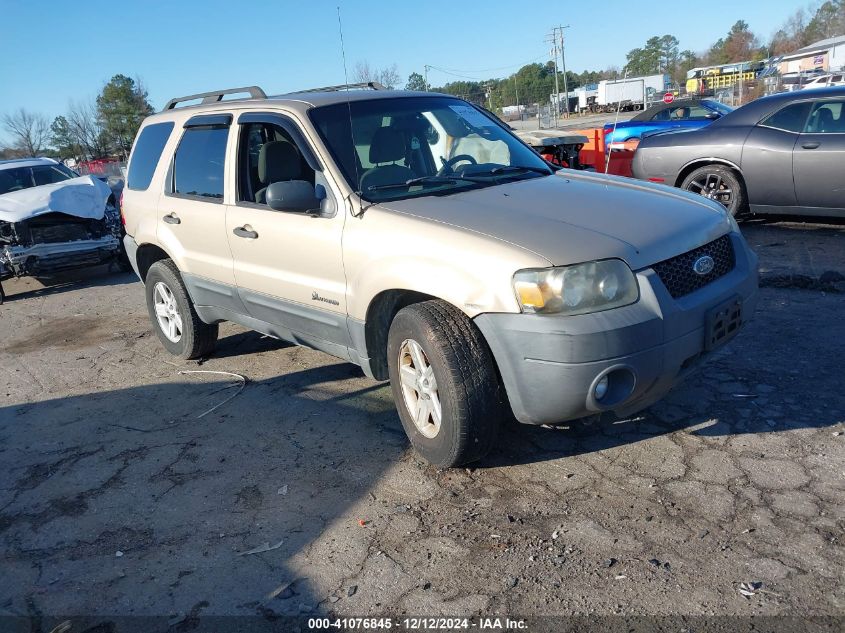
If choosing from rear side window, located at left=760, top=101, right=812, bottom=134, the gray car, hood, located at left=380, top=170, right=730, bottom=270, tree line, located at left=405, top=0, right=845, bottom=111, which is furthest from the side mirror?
tree line, located at left=405, top=0, right=845, bottom=111

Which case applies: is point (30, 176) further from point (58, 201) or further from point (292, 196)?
point (292, 196)

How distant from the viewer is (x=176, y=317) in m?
5.85

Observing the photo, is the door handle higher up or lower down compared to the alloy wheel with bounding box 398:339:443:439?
higher up

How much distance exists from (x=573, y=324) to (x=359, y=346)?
4.50 ft

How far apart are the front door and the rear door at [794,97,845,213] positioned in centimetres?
563

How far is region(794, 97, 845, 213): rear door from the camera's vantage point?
724 centimetres

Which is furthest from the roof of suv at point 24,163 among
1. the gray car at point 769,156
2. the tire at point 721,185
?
the tire at point 721,185

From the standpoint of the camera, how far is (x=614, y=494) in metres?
3.30

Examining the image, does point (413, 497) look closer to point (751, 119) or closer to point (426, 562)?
point (426, 562)

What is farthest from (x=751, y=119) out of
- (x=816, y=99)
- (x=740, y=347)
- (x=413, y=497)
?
(x=413, y=497)

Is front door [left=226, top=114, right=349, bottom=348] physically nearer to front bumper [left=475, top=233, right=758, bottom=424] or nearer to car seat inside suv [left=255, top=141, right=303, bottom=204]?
car seat inside suv [left=255, top=141, right=303, bottom=204]

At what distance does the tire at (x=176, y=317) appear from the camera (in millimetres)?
5574

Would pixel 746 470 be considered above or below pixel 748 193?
below

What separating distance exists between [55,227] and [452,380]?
797 cm
